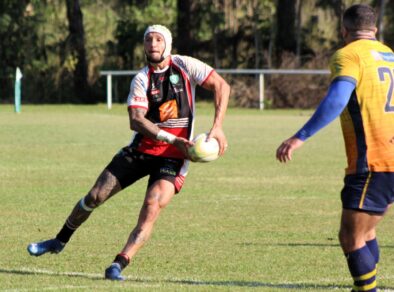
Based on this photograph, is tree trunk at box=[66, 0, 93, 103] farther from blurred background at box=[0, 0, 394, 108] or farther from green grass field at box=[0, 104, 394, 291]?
green grass field at box=[0, 104, 394, 291]

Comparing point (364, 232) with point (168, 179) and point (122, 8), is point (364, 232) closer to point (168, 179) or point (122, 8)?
point (168, 179)

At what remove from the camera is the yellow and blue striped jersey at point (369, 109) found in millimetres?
6910

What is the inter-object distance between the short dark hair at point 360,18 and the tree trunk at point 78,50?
39629 mm

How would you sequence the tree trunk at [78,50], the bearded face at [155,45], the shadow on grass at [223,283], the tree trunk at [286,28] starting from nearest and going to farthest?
the shadow on grass at [223,283]
the bearded face at [155,45]
the tree trunk at [78,50]
the tree trunk at [286,28]

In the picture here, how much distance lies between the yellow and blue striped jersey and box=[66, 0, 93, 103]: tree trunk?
39739mm

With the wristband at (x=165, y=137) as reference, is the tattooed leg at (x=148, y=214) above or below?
below

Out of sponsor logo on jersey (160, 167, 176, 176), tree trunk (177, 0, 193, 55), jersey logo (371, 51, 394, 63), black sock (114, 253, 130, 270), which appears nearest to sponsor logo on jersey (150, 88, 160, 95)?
sponsor logo on jersey (160, 167, 176, 176)

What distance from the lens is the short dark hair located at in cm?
702

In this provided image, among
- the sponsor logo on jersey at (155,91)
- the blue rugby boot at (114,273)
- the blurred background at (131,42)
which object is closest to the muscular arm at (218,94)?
the sponsor logo on jersey at (155,91)

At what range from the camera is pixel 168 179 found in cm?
889

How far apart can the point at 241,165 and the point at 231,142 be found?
5004 millimetres

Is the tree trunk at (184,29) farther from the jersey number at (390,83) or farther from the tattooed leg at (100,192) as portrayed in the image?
the jersey number at (390,83)

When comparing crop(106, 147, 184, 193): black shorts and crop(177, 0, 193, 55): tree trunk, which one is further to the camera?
crop(177, 0, 193, 55): tree trunk

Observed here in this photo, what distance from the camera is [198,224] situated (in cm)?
1230
